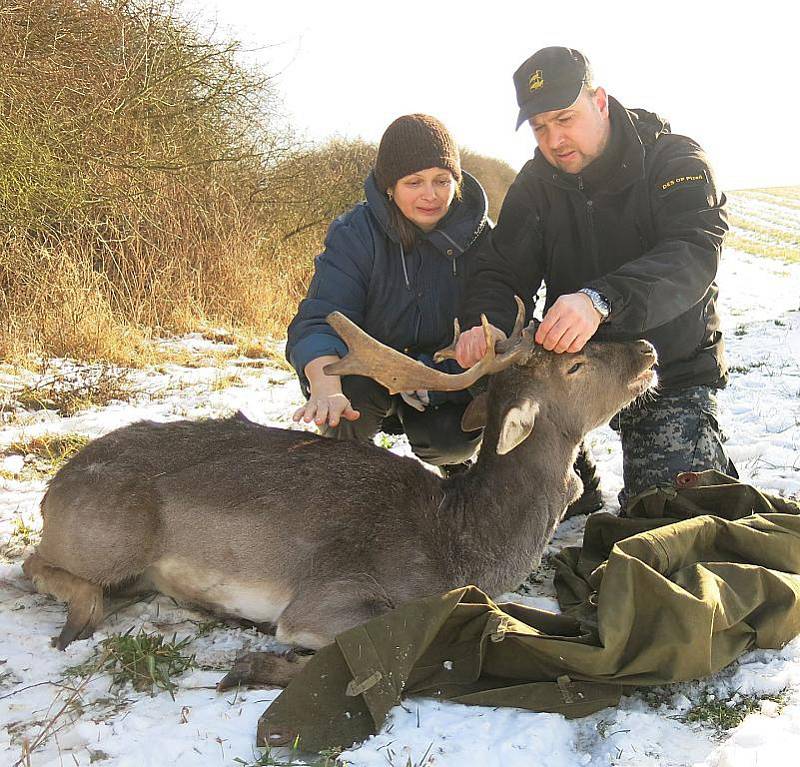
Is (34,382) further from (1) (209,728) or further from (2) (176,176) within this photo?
(1) (209,728)

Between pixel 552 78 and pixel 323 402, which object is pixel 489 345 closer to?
pixel 323 402

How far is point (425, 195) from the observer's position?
17.6 feet

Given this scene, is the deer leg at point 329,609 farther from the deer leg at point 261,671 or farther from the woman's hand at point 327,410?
the woman's hand at point 327,410

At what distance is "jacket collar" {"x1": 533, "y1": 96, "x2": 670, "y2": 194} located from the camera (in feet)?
16.6

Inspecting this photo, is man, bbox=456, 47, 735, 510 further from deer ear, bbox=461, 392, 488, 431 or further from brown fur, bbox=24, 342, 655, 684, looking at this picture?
brown fur, bbox=24, 342, 655, 684

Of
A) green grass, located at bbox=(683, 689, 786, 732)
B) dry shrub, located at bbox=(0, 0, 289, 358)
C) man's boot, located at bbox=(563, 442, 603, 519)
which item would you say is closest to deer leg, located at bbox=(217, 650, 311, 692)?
green grass, located at bbox=(683, 689, 786, 732)

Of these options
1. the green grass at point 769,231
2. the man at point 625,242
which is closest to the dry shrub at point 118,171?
the man at point 625,242

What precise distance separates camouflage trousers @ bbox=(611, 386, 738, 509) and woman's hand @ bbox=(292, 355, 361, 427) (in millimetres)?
1937

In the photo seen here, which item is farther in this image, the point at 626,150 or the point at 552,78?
the point at 626,150

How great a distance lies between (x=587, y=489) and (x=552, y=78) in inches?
107

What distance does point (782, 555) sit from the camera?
3.88 meters

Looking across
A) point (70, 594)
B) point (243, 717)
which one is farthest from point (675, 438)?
point (70, 594)

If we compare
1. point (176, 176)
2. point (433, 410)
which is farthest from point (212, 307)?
point (433, 410)

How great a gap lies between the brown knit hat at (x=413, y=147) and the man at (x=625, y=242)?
0.59 metres
